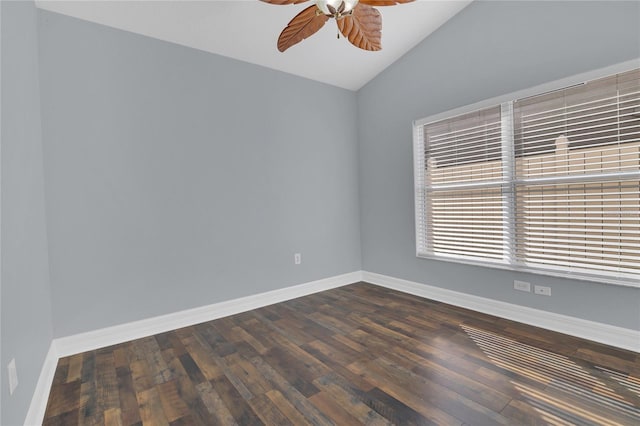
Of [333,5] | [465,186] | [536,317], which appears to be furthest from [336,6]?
[536,317]

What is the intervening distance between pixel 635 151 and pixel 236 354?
3297mm

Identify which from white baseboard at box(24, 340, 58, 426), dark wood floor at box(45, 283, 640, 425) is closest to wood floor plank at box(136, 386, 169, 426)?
dark wood floor at box(45, 283, 640, 425)

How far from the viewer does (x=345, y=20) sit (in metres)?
2.00

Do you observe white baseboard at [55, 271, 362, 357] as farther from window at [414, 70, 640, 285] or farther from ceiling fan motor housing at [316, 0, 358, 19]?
ceiling fan motor housing at [316, 0, 358, 19]

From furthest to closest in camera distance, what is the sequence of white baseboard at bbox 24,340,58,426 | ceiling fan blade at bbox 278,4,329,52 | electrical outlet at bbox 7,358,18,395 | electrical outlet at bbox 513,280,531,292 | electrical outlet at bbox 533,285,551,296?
electrical outlet at bbox 513,280,531,292
electrical outlet at bbox 533,285,551,296
ceiling fan blade at bbox 278,4,329,52
white baseboard at bbox 24,340,58,426
electrical outlet at bbox 7,358,18,395

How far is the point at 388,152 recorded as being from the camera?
393 centimetres

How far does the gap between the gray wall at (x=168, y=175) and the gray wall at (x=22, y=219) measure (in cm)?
19

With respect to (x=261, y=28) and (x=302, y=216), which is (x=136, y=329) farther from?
(x=261, y=28)

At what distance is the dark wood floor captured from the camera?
1.63m

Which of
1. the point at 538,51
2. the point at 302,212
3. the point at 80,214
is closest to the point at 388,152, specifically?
the point at 302,212

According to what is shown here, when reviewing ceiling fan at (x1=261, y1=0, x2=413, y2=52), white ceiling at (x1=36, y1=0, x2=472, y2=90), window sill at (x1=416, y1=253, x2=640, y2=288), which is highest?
white ceiling at (x1=36, y1=0, x2=472, y2=90)

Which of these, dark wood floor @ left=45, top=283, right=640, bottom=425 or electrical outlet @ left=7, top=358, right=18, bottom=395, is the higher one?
electrical outlet @ left=7, top=358, right=18, bottom=395

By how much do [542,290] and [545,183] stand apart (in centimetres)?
93

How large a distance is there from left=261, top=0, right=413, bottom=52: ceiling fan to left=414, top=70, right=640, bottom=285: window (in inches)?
61.6
